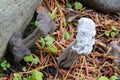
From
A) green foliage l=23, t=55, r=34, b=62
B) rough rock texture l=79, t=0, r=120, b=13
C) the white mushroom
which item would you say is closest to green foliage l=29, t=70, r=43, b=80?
green foliage l=23, t=55, r=34, b=62

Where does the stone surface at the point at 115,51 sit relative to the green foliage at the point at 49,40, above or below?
below

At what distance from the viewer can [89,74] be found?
2.21 m

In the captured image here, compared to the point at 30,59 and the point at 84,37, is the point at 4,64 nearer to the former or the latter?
the point at 30,59

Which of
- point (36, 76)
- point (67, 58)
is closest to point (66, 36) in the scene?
point (67, 58)

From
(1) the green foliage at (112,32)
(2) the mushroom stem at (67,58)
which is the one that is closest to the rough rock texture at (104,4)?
(1) the green foliage at (112,32)

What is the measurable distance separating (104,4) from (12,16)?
103 centimetres

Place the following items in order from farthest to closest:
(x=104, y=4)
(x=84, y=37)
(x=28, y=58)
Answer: (x=104, y=4), (x=28, y=58), (x=84, y=37)

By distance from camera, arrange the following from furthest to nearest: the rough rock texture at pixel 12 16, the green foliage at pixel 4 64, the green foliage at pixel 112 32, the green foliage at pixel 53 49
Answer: the green foliage at pixel 112 32 < the green foliage at pixel 53 49 < the green foliage at pixel 4 64 < the rough rock texture at pixel 12 16

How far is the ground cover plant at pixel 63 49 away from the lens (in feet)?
6.83

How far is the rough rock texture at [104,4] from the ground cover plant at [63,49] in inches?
1.7

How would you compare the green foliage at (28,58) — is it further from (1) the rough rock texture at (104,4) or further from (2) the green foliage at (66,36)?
(1) the rough rock texture at (104,4)

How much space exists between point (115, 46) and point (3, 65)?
85 cm

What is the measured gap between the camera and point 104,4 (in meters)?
2.68

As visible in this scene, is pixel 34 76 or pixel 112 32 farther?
pixel 112 32
